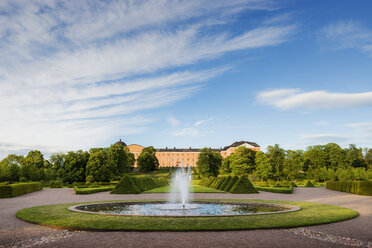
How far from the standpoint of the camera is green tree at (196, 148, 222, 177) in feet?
226

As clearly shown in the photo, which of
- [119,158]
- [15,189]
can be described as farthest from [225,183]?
[119,158]

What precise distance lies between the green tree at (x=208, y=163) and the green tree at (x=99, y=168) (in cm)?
2324

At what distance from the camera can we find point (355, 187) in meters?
29.0

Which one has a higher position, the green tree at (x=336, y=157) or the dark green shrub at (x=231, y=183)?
the green tree at (x=336, y=157)

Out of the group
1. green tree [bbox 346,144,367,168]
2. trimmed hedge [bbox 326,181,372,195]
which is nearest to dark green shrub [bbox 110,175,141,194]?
trimmed hedge [bbox 326,181,372,195]

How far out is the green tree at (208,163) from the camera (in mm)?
68875

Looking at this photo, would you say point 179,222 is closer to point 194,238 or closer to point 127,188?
point 194,238

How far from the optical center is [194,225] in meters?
10.1

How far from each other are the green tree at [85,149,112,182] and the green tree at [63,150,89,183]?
5.20ft

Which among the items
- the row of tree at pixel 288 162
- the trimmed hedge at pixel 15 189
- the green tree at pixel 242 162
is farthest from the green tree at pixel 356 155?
the trimmed hedge at pixel 15 189

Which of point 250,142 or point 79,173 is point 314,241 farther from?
point 250,142

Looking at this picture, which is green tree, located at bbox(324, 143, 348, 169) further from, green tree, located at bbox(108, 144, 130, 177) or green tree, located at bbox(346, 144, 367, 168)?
green tree, located at bbox(108, 144, 130, 177)

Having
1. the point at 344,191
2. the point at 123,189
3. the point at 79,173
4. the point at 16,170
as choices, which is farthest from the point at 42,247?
the point at 16,170

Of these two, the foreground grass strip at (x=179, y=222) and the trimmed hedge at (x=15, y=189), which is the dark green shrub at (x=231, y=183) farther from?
the trimmed hedge at (x=15, y=189)
